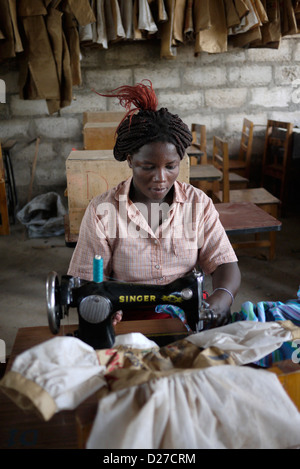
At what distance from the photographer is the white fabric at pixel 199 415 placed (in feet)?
2.25

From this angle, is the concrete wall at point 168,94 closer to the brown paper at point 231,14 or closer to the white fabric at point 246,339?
the brown paper at point 231,14

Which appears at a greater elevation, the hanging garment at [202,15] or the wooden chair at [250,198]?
the hanging garment at [202,15]

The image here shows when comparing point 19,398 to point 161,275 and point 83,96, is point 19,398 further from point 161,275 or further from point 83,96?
point 83,96

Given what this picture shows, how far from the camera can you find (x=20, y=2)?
13.6ft

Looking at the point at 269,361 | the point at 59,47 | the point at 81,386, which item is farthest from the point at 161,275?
the point at 59,47

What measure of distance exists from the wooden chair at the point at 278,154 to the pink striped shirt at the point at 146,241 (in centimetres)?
370

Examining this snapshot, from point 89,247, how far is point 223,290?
527 mm

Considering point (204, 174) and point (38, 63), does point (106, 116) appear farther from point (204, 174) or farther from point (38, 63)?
point (204, 174)

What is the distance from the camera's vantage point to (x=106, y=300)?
116 centimetres

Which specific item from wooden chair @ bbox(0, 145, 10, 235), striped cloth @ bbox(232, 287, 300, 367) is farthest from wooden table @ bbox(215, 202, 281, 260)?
wooden chair @ bbox(0, 145, 10, 235)

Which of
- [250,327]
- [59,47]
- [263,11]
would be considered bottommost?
[250,327]

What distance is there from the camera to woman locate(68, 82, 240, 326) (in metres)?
1.53

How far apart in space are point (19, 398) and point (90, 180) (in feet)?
6.05

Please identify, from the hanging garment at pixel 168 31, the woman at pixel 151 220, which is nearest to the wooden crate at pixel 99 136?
the woman at pixel 151 220
